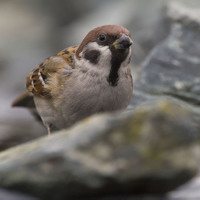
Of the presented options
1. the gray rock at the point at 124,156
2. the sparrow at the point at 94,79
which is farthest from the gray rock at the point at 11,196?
the sparrow at the point at 94,79

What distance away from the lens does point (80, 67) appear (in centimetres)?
471

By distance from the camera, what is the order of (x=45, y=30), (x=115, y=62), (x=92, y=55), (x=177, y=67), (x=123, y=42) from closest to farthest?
(x=123, y=42), (x=115, y=62), (x=92, y=55), (x=177, y=67), (x=45, y=30)

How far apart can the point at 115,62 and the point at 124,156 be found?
1795mm

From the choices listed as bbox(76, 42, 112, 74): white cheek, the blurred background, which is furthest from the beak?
the blurred background

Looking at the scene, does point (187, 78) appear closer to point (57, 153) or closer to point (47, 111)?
point (47, 111)

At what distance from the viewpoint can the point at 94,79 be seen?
4.55 metres

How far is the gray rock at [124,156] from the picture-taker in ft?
9.04

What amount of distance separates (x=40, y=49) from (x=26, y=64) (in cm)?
63

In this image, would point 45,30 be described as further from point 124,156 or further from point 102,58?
point 124,156

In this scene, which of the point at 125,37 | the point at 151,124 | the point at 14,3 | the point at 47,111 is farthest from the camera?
the point at 14,3

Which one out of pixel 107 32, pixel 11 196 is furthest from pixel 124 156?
pixel 107 32

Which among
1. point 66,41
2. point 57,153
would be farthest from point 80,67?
point 66,41

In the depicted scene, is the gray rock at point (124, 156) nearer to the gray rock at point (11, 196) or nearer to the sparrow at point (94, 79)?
the gray rock at point (11, 196)

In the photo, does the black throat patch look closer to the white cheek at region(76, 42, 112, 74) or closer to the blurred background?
the white cheek at region(76, 42, 112, 74)
